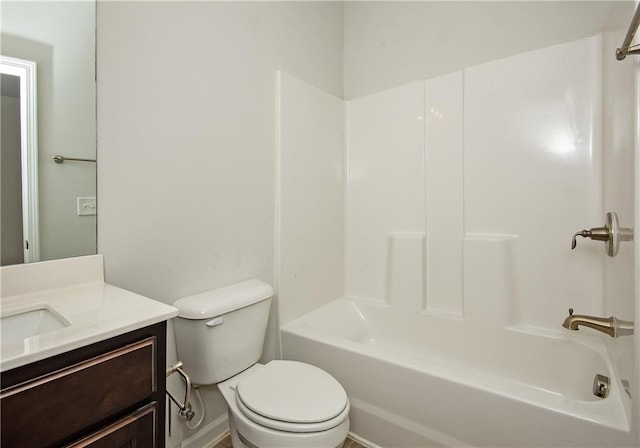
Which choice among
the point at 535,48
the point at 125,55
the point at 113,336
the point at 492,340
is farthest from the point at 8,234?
the point at 535,48

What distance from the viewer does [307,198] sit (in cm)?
185

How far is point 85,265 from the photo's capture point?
101 centimetres

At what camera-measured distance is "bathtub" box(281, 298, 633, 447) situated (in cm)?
102

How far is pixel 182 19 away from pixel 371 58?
1.30 meters

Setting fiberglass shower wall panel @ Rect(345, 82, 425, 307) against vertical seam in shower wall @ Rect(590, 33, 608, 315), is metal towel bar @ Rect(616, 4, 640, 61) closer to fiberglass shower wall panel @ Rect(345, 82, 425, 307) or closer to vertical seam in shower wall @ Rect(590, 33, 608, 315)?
vertical seam in shower wall @ Rect(590, 33, 608, 315)

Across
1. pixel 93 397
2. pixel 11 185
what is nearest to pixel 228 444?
pixel 93 397

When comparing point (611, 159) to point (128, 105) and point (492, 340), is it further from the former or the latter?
point (128, 105)

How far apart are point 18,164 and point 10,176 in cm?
4

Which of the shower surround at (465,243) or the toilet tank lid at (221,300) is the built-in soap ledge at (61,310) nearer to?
the toilet tank lid at (221,300)

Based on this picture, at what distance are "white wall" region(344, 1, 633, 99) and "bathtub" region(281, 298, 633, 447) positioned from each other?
1.40m

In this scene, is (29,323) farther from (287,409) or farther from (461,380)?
(461,380)

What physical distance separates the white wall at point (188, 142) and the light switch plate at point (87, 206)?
0.02 m

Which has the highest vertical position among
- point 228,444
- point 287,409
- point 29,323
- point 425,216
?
point 425,216

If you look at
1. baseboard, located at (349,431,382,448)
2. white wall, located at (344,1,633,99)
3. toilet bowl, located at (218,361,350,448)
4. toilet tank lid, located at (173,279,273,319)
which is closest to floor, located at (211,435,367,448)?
baseboard, located at (349,431,382,448)
